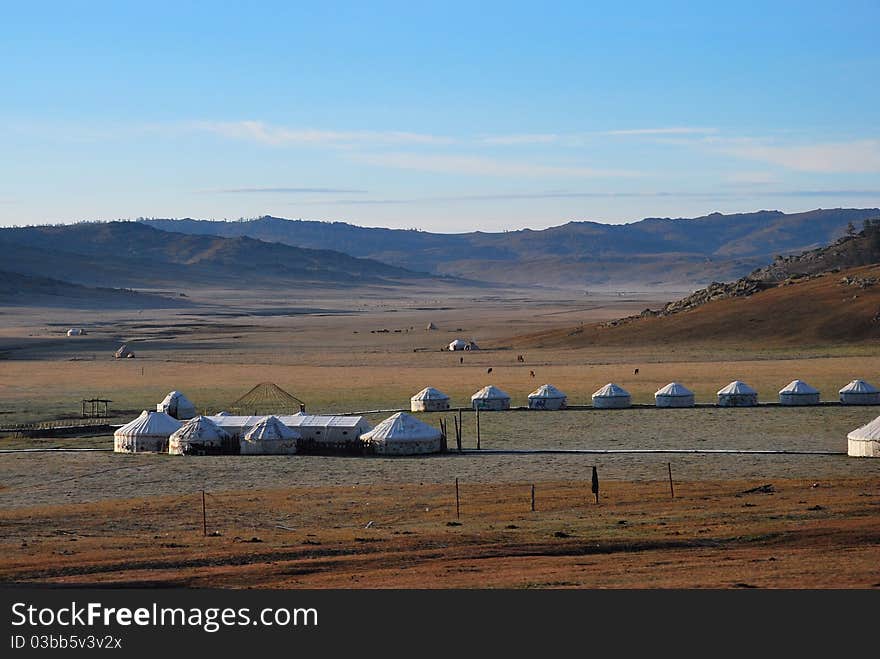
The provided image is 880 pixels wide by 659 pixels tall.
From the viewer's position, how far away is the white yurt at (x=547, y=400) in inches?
2347

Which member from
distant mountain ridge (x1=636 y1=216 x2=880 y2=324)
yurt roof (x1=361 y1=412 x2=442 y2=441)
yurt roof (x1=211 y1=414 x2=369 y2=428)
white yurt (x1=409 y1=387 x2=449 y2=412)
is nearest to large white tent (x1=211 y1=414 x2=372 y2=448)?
yurt roof (x1=211 y1=414 x2=369 y2=428)

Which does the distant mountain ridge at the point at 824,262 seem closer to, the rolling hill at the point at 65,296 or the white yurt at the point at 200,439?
the white yurt at the point at 200,439

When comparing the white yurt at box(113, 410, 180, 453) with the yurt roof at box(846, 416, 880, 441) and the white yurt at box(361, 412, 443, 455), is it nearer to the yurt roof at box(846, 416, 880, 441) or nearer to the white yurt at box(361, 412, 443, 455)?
the white yurt at box(361, 412, 443, 455)

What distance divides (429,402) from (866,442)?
20278mm

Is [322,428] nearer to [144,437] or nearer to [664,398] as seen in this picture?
[144,437]

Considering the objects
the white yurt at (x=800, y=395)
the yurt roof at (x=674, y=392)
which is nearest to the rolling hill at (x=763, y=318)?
the white yurt at (x=800, y=395)

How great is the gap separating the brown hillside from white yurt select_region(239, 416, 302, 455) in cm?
5329

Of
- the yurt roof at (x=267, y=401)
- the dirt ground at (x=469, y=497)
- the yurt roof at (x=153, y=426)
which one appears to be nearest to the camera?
the dirt ground at (x=469, y=497)

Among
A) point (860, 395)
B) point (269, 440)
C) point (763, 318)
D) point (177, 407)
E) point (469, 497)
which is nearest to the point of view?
point (469, 497)

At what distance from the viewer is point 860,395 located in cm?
5856

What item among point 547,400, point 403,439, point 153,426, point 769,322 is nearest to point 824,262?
point 769,322

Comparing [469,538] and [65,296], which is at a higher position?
[65,296]
